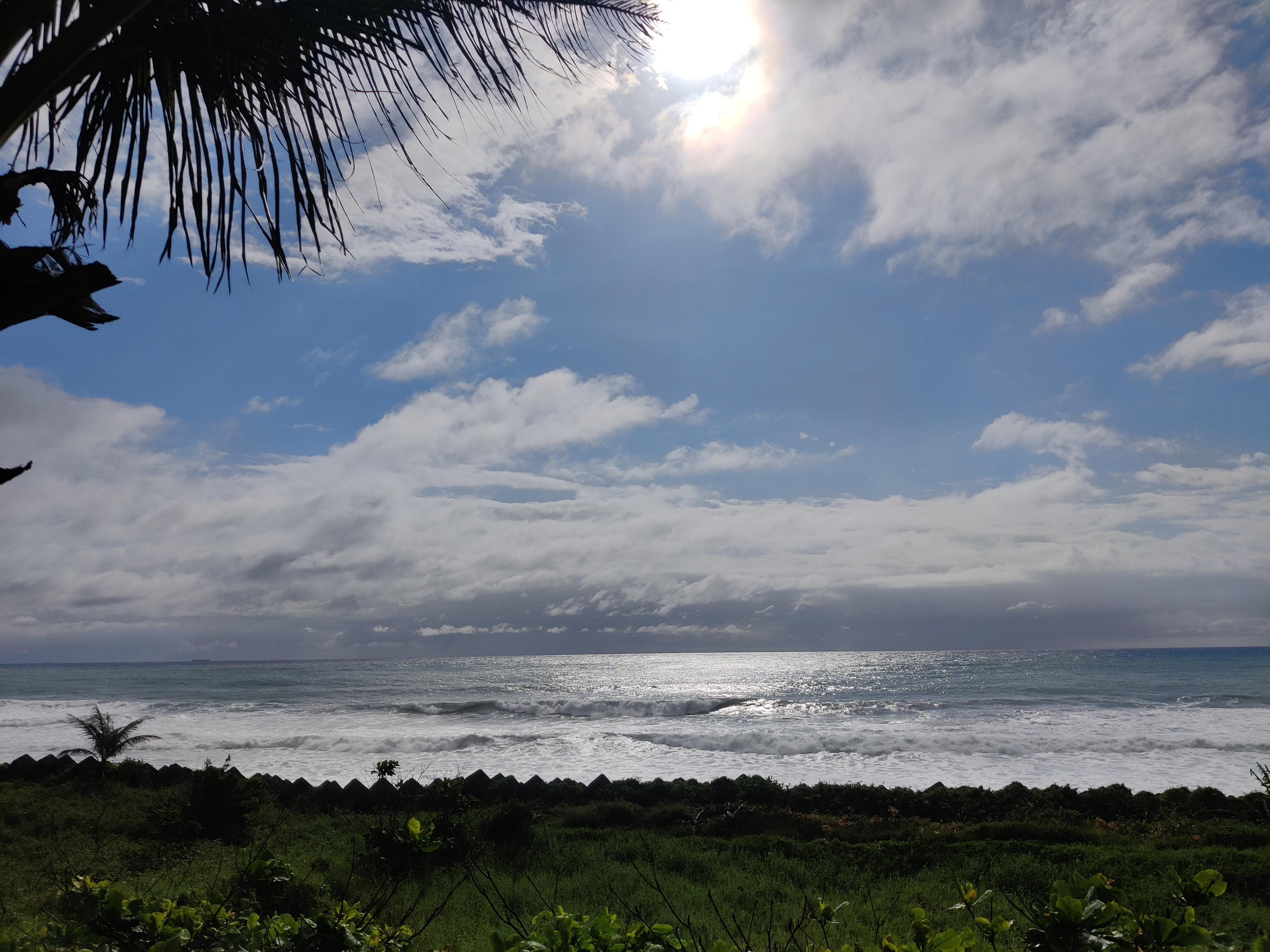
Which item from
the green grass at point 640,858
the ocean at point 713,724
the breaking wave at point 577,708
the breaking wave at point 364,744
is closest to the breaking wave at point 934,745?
the ocean at point 713,724

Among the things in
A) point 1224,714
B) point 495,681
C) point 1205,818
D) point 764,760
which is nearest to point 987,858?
point 1205,818

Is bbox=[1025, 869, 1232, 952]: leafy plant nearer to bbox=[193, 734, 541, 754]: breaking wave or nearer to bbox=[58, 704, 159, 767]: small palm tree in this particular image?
bbox=[58, 704, 159, 767]: small palm tree

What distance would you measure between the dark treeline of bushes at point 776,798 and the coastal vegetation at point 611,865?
0.18 ft

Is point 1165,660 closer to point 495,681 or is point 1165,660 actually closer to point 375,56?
point 495,681

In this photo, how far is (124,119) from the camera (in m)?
2.42

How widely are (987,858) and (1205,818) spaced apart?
6.69 m

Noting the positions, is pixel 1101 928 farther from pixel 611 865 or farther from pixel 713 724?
pixel 713 724

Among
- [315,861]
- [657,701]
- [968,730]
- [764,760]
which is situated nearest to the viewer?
[315,861]

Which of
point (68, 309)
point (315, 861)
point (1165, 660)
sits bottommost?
point (1165, 660)

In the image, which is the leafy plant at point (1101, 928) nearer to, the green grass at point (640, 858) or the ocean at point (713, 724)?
the green grass at point (640, 858)

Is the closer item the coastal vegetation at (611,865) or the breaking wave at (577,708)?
the coastal vegetation at (611,865)

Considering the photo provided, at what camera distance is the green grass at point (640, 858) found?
7.00 meters

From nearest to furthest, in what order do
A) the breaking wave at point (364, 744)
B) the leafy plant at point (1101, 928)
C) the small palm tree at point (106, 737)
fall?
1. the leafy plant at point (1101, 928)
2. the small palm tree at point (106, 737)
3. the breaking wave at point (364, 744)

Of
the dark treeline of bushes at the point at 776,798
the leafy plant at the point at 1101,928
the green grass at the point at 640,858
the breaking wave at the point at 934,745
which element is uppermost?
the leafy plant at the point at 1101,928
